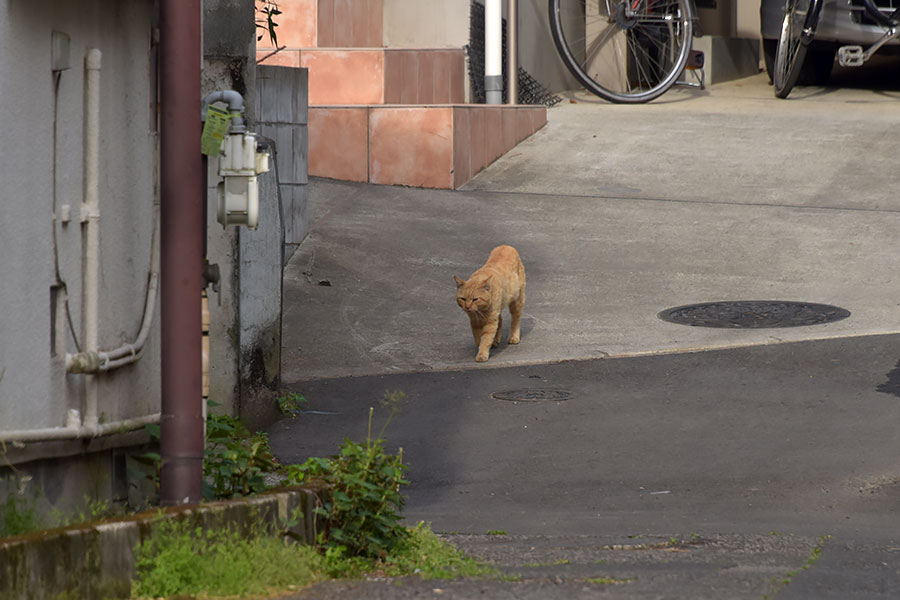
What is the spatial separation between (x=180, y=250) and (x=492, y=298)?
16.8 ft

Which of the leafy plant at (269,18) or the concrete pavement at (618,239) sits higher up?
the leafy plant at (269,18)

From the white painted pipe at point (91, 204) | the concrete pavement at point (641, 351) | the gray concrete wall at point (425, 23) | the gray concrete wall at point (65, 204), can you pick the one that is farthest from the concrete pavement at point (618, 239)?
the white painted pipe at point (91, 204)

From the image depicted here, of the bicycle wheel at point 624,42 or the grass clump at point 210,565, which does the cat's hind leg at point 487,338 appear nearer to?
the grass clump at point 210,565

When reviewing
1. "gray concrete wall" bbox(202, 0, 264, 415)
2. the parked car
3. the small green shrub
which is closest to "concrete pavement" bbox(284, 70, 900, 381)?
the parked car

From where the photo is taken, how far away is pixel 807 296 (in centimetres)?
1077

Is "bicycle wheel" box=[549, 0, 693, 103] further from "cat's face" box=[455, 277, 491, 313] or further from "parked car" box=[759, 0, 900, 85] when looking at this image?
"cat's face" box=[455, 277, 491, 313]

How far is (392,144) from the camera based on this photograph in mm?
14586

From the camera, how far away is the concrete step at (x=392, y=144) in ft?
47.5

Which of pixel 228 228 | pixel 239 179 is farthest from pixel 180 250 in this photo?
pixel 228 228

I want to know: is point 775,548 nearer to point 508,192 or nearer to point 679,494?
point 679,494

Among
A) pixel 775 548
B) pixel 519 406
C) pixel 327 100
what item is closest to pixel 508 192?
pixel 327 100

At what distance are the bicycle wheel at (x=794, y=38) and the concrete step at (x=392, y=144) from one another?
498 cm

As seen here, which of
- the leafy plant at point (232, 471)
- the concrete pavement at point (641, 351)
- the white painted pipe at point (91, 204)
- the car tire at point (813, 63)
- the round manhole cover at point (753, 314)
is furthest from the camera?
the car tire at point (813, 63)

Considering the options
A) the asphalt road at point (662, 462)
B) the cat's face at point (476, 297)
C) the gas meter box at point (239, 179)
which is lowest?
the asphalt road at point (662, 462)
